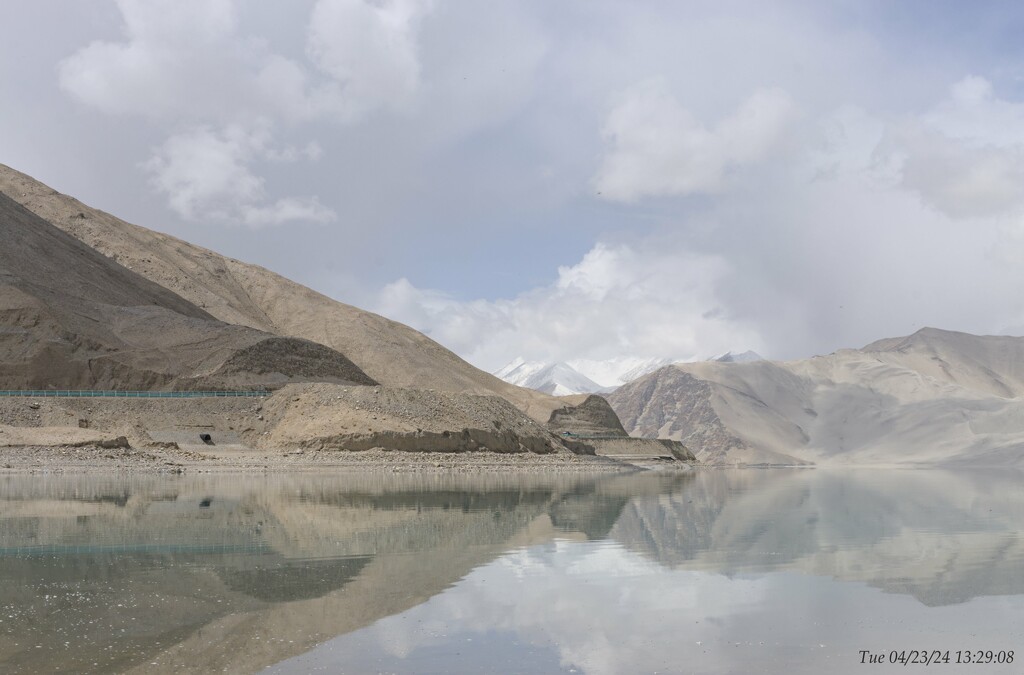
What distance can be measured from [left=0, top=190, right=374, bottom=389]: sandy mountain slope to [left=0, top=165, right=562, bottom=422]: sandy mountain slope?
29131 mm

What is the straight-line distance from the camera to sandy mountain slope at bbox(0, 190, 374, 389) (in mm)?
77250

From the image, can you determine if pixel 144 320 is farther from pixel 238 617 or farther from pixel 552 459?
pixel 238 617

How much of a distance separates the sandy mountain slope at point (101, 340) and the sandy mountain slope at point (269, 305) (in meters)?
29.1

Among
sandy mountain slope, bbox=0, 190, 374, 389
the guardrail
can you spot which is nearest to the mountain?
sandy mountain slope, bbox=0, 190, 374, 389

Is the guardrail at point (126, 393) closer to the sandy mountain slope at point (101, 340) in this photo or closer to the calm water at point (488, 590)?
the sandy mountain slope at point (101, 340)

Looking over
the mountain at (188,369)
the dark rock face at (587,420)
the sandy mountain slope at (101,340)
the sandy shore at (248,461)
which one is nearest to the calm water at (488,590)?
the sandy shore at (248,461)

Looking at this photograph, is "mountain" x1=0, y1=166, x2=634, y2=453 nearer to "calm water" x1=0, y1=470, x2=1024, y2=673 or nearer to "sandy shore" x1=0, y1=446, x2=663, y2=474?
"sandy shore" x1=0, y1=446, x2=663, y2=474

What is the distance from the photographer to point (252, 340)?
289ft

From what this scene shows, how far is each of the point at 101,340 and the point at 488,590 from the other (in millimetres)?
73664

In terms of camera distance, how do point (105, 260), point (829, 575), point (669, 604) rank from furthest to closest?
point (105, 260) → point (829, 575) → point (669, 604)

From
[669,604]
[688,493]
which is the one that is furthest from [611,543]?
[688,493]

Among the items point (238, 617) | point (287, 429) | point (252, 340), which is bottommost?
point (238, 617)

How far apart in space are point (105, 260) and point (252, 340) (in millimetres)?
35721

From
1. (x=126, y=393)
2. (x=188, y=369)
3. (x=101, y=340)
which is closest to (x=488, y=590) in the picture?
(x=126, y=393)
